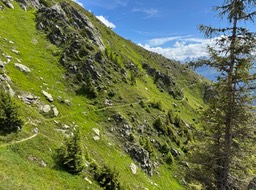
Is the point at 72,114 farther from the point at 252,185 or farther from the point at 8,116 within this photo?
the point at 252,185

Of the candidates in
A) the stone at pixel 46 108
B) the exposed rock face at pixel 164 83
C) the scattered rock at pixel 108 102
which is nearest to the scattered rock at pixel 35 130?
the stone at pixel 46 108

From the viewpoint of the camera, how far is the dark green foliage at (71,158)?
33250 mm

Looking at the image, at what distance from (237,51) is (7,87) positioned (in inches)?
1526

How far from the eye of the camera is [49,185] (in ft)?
89.6

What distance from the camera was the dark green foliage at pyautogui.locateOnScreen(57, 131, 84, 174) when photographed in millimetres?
33250

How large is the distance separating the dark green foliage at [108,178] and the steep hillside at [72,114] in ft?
0.63

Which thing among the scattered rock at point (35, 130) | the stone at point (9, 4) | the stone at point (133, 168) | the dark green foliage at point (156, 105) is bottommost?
the stone at point (133, 168)

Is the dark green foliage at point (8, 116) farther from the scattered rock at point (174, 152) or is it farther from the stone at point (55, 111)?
the scattered rock at point (174, 152)

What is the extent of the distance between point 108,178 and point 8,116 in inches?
663

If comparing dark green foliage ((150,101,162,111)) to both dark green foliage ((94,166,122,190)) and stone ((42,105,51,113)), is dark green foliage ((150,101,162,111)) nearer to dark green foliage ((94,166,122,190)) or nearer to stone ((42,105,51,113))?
stone ((42,105,51,113))

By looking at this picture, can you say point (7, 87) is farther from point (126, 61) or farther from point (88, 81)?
point (126, 61)

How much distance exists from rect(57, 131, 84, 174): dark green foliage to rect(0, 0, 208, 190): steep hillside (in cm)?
94

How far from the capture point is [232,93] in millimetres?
20766

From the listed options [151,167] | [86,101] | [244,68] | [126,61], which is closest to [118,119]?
[86,101]
